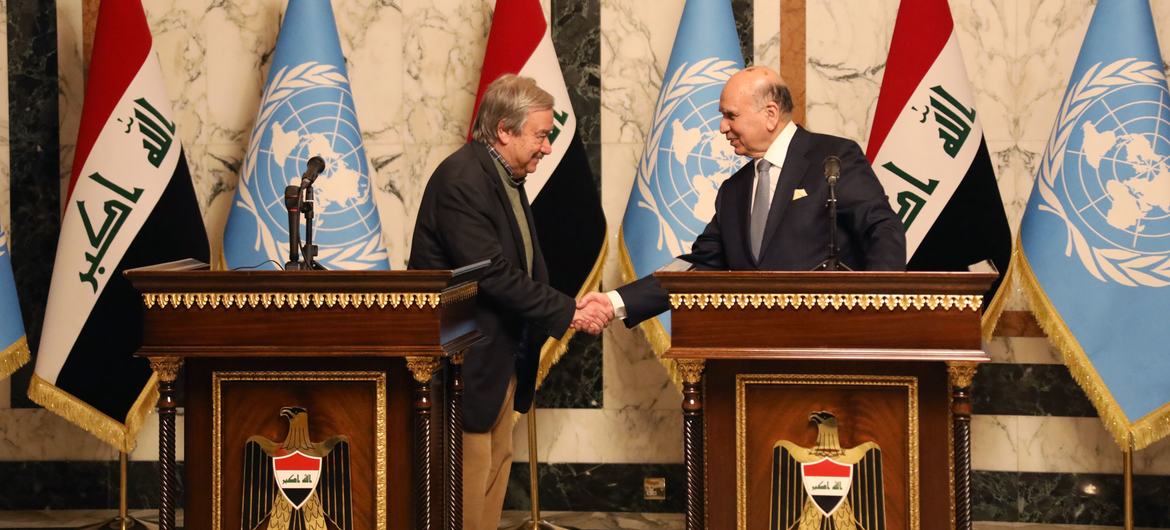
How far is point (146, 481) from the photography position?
237 inches

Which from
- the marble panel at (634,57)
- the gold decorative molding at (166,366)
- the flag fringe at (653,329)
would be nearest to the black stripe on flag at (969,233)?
the flag fringe at (653,329)

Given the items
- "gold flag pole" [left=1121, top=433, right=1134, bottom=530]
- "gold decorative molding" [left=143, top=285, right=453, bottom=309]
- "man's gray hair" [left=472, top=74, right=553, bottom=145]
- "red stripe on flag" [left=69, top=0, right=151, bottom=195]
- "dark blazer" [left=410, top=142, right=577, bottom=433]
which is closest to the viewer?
"gold decorative molding" [left=143, top=285, right=453, bottom=309]

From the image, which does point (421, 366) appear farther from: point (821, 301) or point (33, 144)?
point (33, 144)

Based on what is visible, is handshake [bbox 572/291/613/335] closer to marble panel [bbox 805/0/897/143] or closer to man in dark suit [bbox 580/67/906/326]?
man in dark suit [bbox 580/67/906/326]

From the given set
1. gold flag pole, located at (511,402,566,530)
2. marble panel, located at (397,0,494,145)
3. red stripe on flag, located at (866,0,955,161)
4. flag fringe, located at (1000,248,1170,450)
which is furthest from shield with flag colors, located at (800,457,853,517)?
marble panel, located at (397,0,494,145)

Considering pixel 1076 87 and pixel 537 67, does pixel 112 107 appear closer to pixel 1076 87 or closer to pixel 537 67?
pixel 537 67

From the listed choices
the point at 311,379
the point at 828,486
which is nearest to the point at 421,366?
the point at 311,379

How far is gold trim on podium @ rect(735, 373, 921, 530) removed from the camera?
3.18 m

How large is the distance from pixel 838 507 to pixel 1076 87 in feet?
8.74

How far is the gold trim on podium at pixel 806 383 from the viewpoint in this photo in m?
3.18

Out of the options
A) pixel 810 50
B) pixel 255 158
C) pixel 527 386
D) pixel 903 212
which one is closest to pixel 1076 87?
pixel 903 212

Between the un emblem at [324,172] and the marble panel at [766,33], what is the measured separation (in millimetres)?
1879

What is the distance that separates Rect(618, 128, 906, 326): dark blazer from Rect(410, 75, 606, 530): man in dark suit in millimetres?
593

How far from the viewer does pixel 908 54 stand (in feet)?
17.0
